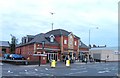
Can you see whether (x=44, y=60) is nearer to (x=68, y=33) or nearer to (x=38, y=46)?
(x=38, y=46)

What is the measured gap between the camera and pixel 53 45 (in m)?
62.2

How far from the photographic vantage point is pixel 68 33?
2618 inches

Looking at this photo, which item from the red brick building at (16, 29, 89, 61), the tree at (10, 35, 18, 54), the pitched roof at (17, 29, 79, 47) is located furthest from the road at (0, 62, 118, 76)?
the tree at (10, 35, 18, 54)

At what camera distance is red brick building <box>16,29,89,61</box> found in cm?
5775

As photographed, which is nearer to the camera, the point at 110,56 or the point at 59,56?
the point at 59,56

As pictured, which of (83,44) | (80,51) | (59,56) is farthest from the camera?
(83,44)

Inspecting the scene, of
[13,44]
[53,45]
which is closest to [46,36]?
[53,45]

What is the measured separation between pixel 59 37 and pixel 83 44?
12.8m

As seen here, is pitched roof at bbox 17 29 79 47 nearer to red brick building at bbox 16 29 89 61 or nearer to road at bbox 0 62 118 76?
red brick building at bbox 16 29 89 61

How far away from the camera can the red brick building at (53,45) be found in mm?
57750

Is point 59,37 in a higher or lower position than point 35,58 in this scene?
higher

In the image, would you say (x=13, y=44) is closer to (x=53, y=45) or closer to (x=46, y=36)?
(x=46, y=36)

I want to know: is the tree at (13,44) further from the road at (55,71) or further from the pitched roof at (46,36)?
the road at (55,71)

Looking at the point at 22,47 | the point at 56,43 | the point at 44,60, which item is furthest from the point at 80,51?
the point at 44,60
